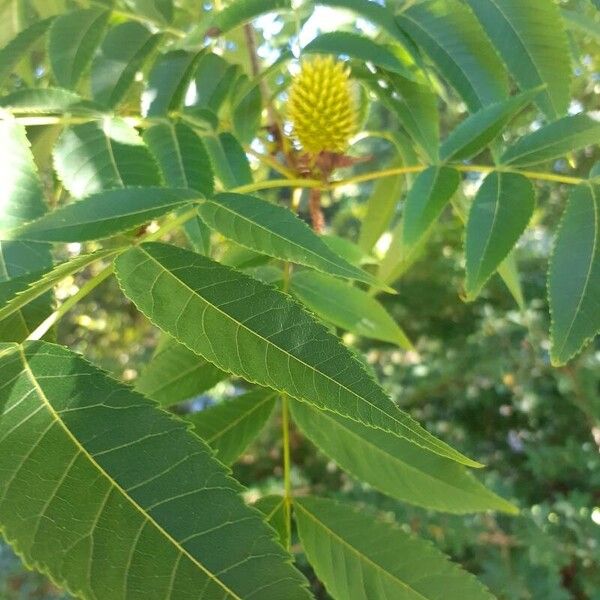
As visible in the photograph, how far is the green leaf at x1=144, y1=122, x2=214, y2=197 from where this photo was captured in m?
0.87

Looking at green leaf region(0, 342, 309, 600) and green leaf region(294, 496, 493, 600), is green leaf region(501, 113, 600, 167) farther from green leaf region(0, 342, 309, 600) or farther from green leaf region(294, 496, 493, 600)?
green leaf region(0, 342, 309, 600)

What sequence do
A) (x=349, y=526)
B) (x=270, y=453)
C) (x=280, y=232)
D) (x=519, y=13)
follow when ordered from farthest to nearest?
(x=270, y=453) → (x=519, y=13) → (x=349, y=526) → (x=280, y=232)

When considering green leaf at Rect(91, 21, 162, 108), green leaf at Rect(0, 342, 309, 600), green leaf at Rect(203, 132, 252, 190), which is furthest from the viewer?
green leaf at Rect(91, 21, 162, 108)

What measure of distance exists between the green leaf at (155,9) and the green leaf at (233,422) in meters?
0.67

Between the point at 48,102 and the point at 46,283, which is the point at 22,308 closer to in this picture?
the point at 46,283

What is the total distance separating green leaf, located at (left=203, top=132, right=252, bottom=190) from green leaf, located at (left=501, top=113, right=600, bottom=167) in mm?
362

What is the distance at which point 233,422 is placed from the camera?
0.92 metres

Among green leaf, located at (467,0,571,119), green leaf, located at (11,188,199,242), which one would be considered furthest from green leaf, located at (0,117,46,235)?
green leaf, located at (467,0,571,119)

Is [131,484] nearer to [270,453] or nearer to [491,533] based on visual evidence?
[491,533]

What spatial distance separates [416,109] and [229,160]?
0.28 m

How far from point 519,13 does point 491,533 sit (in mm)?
1421

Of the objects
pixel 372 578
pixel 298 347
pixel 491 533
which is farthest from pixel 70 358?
pixel 491 533

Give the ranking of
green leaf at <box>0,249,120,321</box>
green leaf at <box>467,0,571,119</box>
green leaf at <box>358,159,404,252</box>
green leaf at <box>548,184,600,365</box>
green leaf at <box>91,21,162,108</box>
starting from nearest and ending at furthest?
green leaf at <box>0,249,120,321</box> → green leaf at <box>548,184,600,365</box> → green leaf at <box>467,0,571,119</box> → green leaf at <box>91,21,162,108</box> → green leaf at <box>358,159,404,252</box>

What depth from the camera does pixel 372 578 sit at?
0.69 metres
